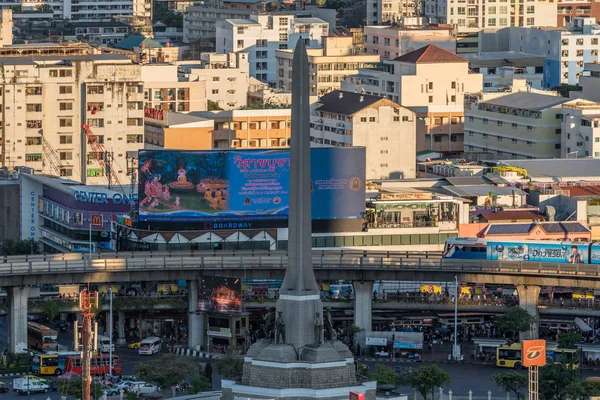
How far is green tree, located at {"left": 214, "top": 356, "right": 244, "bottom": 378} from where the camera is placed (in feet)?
353

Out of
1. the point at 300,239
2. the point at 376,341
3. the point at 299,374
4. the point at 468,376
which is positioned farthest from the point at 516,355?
the point at 299,374

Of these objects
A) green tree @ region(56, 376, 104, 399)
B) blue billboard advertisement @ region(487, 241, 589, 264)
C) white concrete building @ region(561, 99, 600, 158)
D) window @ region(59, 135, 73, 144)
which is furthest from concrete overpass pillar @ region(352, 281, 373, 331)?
window @ region(59, 135, 73, 144)

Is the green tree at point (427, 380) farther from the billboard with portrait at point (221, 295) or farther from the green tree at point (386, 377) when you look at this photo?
the billboard with portrait at point (221, 295)

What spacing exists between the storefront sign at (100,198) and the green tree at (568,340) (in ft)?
99.1

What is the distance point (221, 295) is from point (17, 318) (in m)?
10.4

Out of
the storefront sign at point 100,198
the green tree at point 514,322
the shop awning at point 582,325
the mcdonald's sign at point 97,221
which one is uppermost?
the storefront sign at point 100,198

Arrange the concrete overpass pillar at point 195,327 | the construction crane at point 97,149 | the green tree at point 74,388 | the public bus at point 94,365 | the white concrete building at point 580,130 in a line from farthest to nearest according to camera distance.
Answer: the white concrete building at point 580,130 < the construction crane at point 97,149 < the concrete overpass pillar at point 195,327 < the public bus at point 94,365 < the green tree at point 74,388

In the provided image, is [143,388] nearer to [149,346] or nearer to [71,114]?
[149,346]

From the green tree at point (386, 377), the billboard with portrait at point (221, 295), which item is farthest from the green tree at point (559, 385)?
the billboard with portrait at point (221, 295)

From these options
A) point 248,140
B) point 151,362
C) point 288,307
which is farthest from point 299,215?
point 248,140

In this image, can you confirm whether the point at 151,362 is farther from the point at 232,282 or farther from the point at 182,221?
the point at 182,221

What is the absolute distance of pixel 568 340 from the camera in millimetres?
119500

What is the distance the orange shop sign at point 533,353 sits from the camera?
94.5 meters

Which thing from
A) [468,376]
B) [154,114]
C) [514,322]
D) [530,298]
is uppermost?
[154,114]
